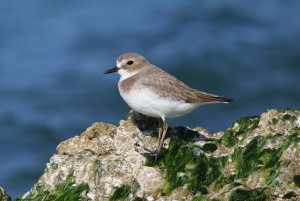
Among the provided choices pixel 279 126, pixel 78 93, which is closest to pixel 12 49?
pixel 78 93

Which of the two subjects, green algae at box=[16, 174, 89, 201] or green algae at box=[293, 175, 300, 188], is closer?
green algae at box=[293, 175, 300, 188]

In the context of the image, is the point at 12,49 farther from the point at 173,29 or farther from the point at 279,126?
the point at 279,126

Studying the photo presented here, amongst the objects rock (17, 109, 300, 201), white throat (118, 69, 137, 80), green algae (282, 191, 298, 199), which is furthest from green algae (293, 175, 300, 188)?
white throat (118, 69, 137, 80)

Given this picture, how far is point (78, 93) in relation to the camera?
17516 millimetres

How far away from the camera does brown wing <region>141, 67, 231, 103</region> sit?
8578 millimetres

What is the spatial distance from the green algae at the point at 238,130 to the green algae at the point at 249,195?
1.37 metres

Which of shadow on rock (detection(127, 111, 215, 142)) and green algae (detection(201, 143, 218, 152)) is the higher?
shadow on rock (detection(127, 111, 215, 142))

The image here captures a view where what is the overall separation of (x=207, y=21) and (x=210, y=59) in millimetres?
2451

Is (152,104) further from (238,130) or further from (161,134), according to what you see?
(238,130)

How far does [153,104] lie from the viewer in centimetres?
839

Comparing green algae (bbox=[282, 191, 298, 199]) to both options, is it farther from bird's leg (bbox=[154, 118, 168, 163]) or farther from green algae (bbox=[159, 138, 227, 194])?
bird's leg (bbox=[154, 118, 168, 163])

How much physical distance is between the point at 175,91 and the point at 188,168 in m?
1.71

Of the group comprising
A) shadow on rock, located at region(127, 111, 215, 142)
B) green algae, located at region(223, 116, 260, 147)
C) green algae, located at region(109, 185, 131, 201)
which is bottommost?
green algae, located at region(109, 185, 131, 201)

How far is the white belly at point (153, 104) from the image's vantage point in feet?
27.5
